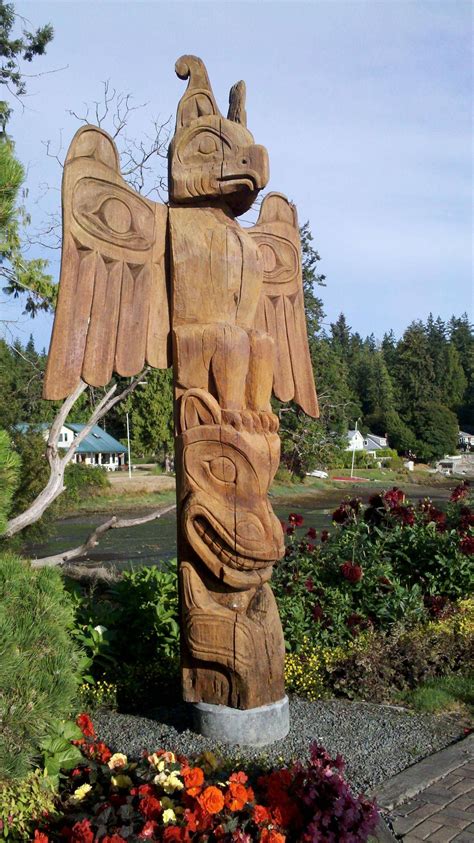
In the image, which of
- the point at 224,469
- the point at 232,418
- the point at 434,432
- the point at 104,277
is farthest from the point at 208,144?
the point at 434,432

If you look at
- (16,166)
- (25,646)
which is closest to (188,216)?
(16,166)

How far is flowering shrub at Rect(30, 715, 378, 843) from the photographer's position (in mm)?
2762

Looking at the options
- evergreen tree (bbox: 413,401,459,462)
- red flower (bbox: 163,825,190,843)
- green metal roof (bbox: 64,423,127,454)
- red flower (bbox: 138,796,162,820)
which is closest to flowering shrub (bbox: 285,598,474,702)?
red flower (bbox: 138,796,162,820)

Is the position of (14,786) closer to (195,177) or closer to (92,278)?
(92,278)

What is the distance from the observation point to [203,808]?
9.32ft

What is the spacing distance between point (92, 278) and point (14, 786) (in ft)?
8.49

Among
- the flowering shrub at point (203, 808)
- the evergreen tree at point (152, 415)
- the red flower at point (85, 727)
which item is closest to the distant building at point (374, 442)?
the evergreen tree at point (152, 415)

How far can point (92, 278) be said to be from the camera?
4.19 metres

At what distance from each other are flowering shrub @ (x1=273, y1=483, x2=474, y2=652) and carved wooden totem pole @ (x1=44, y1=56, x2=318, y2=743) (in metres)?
1.57

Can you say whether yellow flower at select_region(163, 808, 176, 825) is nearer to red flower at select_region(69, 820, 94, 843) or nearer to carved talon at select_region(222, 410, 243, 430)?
red flower at select_region(69, 820, 94, 843)

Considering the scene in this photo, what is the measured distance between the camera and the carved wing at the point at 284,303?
16.6 feet

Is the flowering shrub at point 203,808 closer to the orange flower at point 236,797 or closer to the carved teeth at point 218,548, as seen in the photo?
the orange flower at point 236,797

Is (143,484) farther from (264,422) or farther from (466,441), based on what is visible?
Answer: (466,441)

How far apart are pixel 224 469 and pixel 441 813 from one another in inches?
80.9
